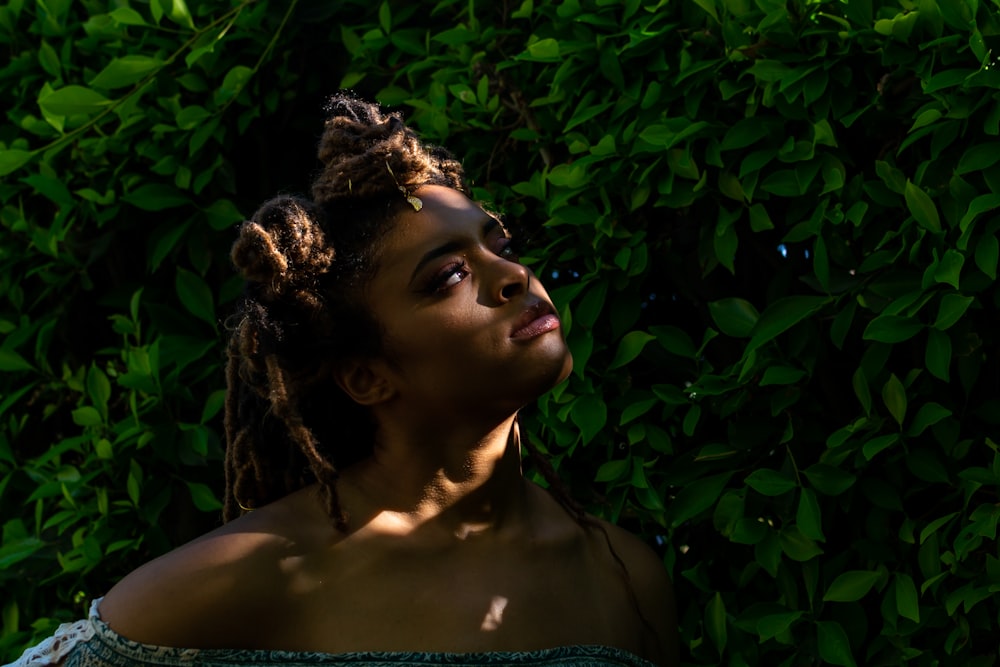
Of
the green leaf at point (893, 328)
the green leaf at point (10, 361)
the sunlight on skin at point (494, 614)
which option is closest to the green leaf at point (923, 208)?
the green leaf at point (893, 328)

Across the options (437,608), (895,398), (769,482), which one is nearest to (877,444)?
(895,398)

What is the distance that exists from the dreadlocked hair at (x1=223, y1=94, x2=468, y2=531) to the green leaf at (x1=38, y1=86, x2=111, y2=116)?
32.7 inches

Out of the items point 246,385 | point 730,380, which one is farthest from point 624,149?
point 246,385

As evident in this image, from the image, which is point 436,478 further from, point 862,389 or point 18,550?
point 18,550

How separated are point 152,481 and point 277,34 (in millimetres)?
926

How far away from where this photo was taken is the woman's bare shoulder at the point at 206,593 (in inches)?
76.0

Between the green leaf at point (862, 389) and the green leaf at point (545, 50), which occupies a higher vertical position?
the green leaf at point (545, 50)

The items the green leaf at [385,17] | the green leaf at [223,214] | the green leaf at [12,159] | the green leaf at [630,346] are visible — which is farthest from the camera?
the green leaf at [12,159]

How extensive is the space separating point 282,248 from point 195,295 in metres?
→ 0.81


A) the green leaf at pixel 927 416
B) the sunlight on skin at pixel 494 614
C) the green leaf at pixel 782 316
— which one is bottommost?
the sunlight on skin at pixel 494 614

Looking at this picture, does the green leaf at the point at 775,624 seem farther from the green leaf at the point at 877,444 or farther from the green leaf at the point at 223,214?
the green leaf at the point at 223,214

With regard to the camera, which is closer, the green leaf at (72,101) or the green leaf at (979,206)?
the green leaf at (979,206)

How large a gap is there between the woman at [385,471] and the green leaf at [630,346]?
0.23 m

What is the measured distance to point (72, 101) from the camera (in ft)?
8.98
